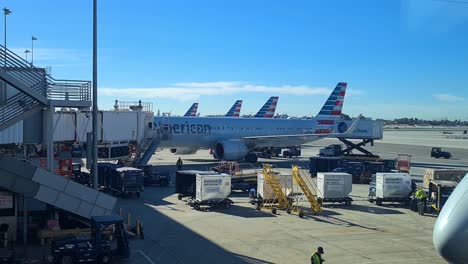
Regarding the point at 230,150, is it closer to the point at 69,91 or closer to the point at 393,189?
the point at 393,189

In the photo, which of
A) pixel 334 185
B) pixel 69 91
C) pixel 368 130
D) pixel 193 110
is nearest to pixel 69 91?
pixel 69 91

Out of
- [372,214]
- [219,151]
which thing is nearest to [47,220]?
[372,214]

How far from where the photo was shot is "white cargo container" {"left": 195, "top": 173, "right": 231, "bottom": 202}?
82.4 feet

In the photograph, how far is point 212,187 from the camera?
2525 centimetres

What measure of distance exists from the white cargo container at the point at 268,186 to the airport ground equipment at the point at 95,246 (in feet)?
35.4

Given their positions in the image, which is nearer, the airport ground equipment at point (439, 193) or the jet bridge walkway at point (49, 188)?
the jet bridge walkway at point (49, 188)

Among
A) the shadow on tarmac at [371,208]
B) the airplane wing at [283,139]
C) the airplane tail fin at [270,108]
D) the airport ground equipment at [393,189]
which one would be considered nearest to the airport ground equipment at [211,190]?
the shadow on tarmac at [371,208]

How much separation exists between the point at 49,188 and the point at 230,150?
1102 inches

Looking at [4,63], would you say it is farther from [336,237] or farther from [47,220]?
[336,237]

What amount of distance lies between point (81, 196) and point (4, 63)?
5.57 metres

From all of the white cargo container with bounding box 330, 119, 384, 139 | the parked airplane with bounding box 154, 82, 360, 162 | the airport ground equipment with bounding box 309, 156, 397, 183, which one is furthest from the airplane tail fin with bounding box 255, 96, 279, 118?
the airport ground equipment with bounding box 309, 156, 397, 183

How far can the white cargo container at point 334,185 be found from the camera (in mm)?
26812

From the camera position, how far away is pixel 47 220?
1969 cm

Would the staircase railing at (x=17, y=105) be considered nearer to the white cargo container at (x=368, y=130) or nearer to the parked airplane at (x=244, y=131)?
the parked airplane at (x=244, y=131)
